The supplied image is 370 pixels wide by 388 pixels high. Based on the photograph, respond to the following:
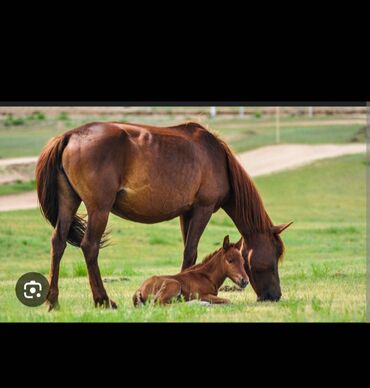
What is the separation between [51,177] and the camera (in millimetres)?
9156

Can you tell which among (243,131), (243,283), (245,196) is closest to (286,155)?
Result: (243,131)

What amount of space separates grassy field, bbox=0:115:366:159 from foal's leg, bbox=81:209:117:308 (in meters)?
4.62

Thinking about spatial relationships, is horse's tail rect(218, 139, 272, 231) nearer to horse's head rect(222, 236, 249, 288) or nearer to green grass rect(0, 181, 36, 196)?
horse's head rect(222, 236, 249, 288)

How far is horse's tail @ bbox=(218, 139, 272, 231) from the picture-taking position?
9742 mm

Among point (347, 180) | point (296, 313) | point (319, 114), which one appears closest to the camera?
point (296, 313)

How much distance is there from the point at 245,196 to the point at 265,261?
0.66 meters

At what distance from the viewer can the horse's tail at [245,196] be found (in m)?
9.74

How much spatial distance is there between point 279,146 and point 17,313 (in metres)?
11.0

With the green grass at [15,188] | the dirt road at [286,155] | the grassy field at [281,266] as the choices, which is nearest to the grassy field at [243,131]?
the dirt road at [286,155]

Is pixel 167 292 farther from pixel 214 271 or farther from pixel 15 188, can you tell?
pixel 15 188

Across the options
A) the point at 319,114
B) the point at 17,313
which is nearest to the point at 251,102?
the point at 17,313

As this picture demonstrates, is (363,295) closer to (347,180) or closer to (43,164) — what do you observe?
(43,164)

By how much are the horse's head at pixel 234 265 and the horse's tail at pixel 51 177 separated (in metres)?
1.41

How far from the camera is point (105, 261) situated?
12.7 metres
